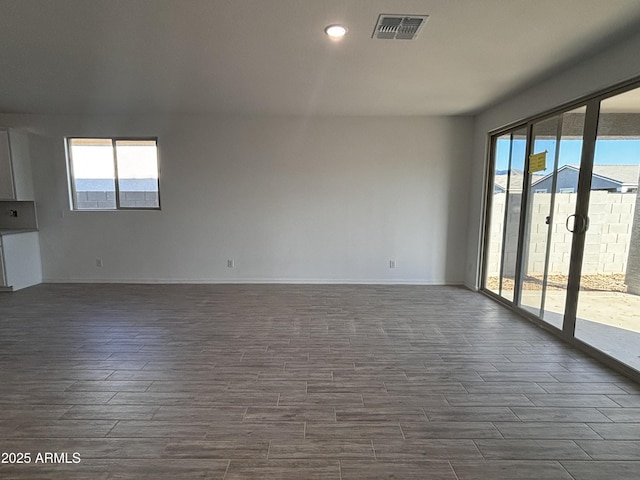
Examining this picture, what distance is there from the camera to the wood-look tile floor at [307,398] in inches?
66.5

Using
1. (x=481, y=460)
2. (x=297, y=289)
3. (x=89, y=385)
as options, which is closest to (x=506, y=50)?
(x=481, y=460)

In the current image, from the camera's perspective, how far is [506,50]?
104 inches

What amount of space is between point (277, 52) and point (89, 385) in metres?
2.99

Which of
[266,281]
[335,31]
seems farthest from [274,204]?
[335,31]

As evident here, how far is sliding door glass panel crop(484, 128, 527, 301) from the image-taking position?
13.3 feet

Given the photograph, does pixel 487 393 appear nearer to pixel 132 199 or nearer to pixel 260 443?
pixel 260 443

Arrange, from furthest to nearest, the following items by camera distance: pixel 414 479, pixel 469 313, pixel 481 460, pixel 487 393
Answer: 1. pixel 469 313
2. pixel 487 393
3. pixel 481 460
4. pixel 414 479

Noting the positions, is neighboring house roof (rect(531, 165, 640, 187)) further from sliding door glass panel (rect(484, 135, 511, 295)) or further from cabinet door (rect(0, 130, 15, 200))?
cabinet door (rect(0, 130, 15, 200))

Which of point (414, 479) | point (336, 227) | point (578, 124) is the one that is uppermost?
point (578, 124)

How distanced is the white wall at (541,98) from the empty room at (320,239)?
2 cm

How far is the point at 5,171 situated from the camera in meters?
4.71

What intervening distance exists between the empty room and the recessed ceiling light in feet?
0.07

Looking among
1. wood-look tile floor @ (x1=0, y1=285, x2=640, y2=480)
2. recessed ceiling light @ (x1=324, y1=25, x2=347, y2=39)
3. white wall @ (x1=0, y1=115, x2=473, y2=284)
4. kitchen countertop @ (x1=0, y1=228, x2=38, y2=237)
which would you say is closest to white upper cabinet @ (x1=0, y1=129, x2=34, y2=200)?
white wall @ (x1=0, y1=115, x2=473, y2=284)

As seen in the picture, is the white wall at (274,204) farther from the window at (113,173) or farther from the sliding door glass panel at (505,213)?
the sliding door glass panel at (505,213)
